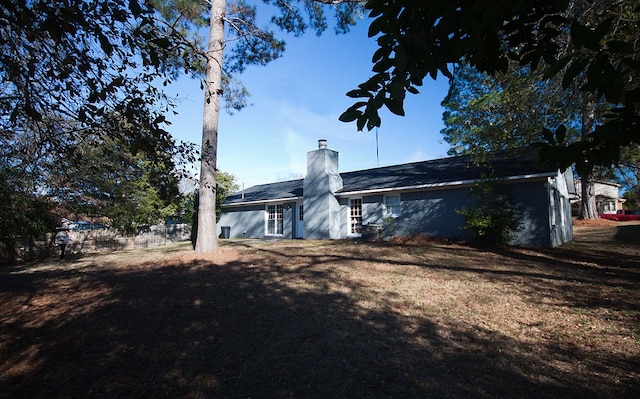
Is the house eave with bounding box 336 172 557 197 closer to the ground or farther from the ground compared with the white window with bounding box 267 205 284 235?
farther from the ground

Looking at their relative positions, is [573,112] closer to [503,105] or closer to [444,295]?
[503,105]

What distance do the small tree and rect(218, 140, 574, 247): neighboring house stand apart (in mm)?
389

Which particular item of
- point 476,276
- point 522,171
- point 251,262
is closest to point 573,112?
point 522,171

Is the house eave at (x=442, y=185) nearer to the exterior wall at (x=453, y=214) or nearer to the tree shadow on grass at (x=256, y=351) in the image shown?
the exterior wall at (x=453, y=214)

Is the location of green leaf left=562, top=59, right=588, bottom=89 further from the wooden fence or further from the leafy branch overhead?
the wooden fence

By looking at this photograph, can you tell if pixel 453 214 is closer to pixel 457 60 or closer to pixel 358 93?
pixel 457 60

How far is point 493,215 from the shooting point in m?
13.1

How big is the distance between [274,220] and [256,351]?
60.9 feet

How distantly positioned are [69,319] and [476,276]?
8.53 meters

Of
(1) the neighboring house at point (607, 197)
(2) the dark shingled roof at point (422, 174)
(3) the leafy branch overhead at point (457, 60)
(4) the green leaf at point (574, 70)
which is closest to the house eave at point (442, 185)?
(2) the dark shingled roof at point (422, 174)

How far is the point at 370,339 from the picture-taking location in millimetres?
4609

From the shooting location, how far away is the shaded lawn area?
3.54 metres

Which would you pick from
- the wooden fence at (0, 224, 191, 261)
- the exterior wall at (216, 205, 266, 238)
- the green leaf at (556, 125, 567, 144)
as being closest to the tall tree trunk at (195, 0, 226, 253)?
the wooden fence at (0, 224, 191, 261)

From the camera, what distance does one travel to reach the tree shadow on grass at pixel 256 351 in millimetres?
3469
